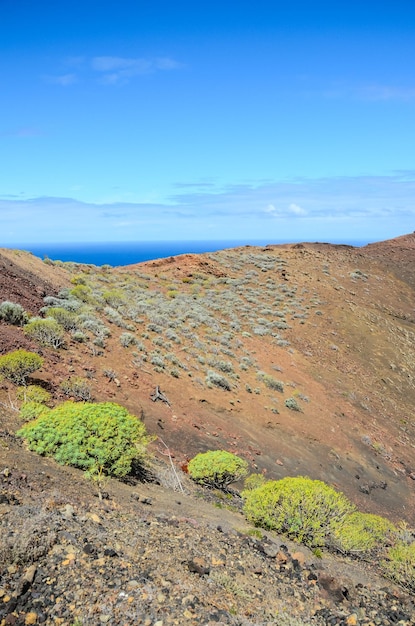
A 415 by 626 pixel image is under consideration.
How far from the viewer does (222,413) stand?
17234 millimetres

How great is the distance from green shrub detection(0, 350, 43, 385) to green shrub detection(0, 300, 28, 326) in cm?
359

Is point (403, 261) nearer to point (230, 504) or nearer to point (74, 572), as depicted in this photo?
point (230, 504)

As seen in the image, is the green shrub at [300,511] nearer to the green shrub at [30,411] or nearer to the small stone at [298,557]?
the small stone at [298,557]

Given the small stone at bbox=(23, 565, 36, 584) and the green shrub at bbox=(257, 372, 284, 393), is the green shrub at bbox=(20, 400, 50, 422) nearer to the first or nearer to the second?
the small stone at bbox=(23, 565, 36, 584)

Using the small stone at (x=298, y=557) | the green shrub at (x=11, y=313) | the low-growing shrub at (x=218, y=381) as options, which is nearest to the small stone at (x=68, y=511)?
the small stone at (x=298, y=557)

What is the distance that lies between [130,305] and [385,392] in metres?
16.2

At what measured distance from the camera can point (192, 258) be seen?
40.7 m

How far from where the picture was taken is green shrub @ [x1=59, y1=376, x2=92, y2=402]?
42.9ft

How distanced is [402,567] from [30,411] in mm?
9330

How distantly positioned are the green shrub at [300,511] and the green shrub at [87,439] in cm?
321

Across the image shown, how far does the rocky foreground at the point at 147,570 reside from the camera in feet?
15.3

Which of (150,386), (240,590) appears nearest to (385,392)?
(150,386)

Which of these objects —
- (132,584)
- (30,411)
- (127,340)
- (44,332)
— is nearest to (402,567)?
(132,584)

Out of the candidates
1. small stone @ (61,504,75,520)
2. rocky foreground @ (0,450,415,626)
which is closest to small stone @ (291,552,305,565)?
rocky foreground @ (0,450,415,626)
